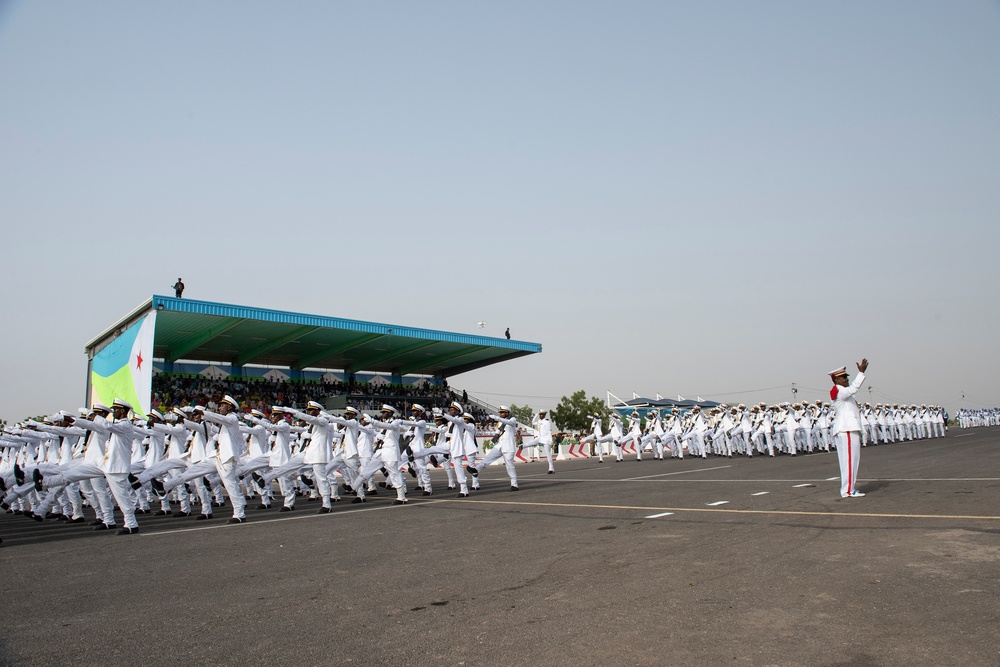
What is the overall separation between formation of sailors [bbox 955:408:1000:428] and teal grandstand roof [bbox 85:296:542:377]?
47769mm

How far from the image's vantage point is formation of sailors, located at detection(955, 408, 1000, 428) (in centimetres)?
6959

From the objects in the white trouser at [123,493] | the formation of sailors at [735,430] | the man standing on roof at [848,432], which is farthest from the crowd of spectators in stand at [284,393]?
the man standing on roof at [848,432]

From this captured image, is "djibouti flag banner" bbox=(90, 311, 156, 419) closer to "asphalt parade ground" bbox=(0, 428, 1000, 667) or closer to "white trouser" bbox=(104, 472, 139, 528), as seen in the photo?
"white trouser" bbox=(104, 472, 139, 528)

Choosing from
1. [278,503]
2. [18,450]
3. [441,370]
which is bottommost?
[278,503]

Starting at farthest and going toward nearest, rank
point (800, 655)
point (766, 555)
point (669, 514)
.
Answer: point (669, 514) → point (766, 555) → point (800, 655)

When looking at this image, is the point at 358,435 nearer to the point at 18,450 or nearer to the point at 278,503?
the point at 278,503

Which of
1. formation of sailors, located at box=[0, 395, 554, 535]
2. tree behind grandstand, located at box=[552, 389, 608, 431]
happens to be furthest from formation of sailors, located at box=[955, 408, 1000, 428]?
formation of sailors, located at box=[0, 395, 554, 535]

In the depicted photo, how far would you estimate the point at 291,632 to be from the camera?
4750 millimetres

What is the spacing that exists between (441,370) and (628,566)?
51.3 m

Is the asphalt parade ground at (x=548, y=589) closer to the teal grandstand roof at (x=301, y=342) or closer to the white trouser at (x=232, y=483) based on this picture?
the white trouser at (x=232, y=483)

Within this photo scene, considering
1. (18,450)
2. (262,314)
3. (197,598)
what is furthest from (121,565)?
(262,314)

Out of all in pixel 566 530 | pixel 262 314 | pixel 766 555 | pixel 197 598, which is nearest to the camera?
pixel 197 598

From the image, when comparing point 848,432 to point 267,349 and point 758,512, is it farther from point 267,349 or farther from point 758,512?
point 267,349

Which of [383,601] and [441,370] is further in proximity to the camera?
[441,370]
